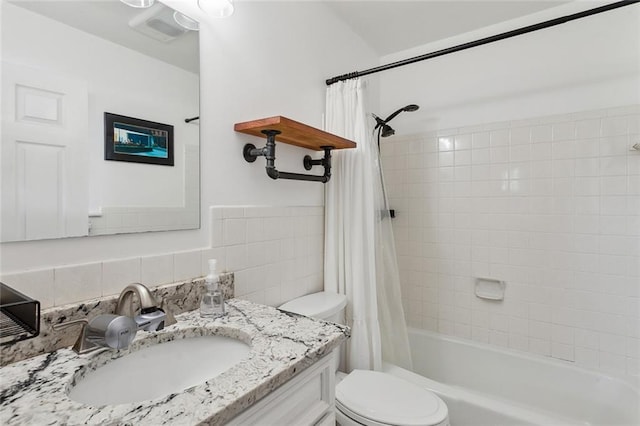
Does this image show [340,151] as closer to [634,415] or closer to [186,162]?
[186,162]

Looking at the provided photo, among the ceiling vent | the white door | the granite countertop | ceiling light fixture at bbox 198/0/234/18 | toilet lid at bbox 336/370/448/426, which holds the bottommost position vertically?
toilet lid at bbox 336/370/448/426

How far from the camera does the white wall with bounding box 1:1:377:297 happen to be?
884 mm

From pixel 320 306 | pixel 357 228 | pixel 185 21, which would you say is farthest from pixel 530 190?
pixel 185 21

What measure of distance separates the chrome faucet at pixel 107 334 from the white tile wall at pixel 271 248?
48 centimetres

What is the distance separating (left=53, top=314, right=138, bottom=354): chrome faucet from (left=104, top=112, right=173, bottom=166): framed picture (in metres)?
0.44

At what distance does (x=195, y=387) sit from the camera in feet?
2.03

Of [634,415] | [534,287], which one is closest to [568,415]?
[634,415]

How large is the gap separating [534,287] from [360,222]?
118 cm

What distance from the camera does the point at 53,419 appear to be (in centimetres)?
52

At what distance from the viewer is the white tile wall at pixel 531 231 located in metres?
1.73

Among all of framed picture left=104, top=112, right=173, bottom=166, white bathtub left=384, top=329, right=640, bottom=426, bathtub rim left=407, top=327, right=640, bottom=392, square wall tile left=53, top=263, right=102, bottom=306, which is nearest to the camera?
square wall tile left=53, top=263, right=102, bottom=306

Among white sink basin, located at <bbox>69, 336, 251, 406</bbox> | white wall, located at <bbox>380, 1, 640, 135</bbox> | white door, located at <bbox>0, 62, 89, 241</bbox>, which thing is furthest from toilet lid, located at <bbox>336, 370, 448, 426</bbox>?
white wall, located at <bbox>380, 1, 640, 135</bbox>

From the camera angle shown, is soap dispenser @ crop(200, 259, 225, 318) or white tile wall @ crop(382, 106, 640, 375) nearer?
soap dispenser @ crop(200, 259, 225, 318)

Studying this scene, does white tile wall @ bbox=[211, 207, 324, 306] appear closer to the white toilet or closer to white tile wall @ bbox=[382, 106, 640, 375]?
the white toilet
